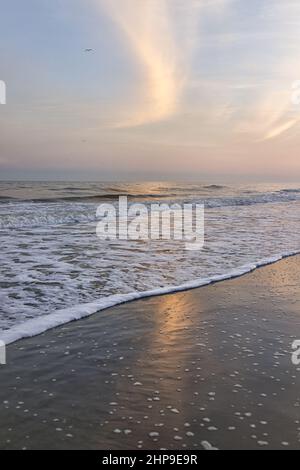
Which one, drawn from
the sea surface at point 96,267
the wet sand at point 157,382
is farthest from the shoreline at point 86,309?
the wet sand at point 157,382

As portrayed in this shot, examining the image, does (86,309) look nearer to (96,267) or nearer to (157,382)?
(157,382)

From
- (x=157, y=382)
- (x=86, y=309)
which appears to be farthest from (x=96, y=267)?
(x=157, y=382)

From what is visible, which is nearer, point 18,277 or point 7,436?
point 7,436

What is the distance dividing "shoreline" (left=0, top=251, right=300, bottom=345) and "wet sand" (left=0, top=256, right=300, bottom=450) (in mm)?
142

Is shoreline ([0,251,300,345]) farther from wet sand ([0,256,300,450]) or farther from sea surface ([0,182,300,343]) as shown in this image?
wet sand ([0,256,300,450])

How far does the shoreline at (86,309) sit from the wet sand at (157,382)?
142mm

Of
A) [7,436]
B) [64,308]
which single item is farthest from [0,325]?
[7,436]

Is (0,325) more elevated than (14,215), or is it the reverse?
(14,215)

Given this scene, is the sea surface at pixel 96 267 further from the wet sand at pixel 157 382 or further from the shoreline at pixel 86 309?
the wet sand at pixel 157 382

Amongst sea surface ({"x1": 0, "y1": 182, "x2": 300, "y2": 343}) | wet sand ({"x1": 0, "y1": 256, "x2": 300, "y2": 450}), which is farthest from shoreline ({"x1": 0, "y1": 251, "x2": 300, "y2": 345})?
wet sand ({"x1": 0, "y1": 256, "x2": 300, "y2": 450})

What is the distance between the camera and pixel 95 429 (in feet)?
8.77

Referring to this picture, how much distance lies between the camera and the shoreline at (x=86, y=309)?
4427mm

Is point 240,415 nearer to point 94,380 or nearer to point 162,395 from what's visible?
point 162,395

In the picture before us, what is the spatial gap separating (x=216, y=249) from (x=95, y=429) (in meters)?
7.62
